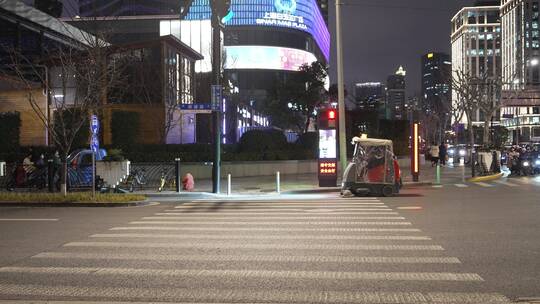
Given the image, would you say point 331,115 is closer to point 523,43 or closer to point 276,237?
point 276,237

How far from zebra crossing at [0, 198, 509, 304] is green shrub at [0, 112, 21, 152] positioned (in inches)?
767

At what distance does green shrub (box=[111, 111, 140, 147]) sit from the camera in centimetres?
3161

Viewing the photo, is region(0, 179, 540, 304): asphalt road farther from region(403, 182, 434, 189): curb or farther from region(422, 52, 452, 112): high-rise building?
region(422, 52, 452, 112): high-rise building

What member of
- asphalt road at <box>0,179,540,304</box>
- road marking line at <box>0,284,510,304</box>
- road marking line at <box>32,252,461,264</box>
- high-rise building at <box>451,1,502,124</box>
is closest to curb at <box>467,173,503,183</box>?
asphalt road at <box>0,179,540,304</box>

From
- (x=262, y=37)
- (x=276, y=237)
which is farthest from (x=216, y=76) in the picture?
(x=262, y=37)

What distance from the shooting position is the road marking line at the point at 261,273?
7695 millimetres

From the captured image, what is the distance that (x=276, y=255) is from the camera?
30.5 ft

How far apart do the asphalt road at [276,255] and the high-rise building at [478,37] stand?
10855 centimetres

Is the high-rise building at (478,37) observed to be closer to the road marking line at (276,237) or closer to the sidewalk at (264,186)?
the sidewalk at (264,186)

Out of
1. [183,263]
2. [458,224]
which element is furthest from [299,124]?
[183,263]

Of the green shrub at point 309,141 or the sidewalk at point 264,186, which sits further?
the green shrub at point 309,141

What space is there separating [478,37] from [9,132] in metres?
134

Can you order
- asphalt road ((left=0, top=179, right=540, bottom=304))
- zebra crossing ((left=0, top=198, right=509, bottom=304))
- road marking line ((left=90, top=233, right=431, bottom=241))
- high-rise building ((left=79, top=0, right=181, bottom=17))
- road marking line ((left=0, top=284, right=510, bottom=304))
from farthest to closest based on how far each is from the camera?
1. high-rise building ((left=79, top=0, right=181, bottom=17))
2. road marking line ((left=90, top=233, right=431, bottom=241))
3. asphalt road ((left=0, top=179, right=540, bottom=304))
4. zebra crossing ((left=0, top=198, right=509, bottom=304))
5. road marking line ((left=0, top=284, right=510, bottom=304))

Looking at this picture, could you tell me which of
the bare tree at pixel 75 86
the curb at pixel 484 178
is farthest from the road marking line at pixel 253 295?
the curb at pixel 484 178
